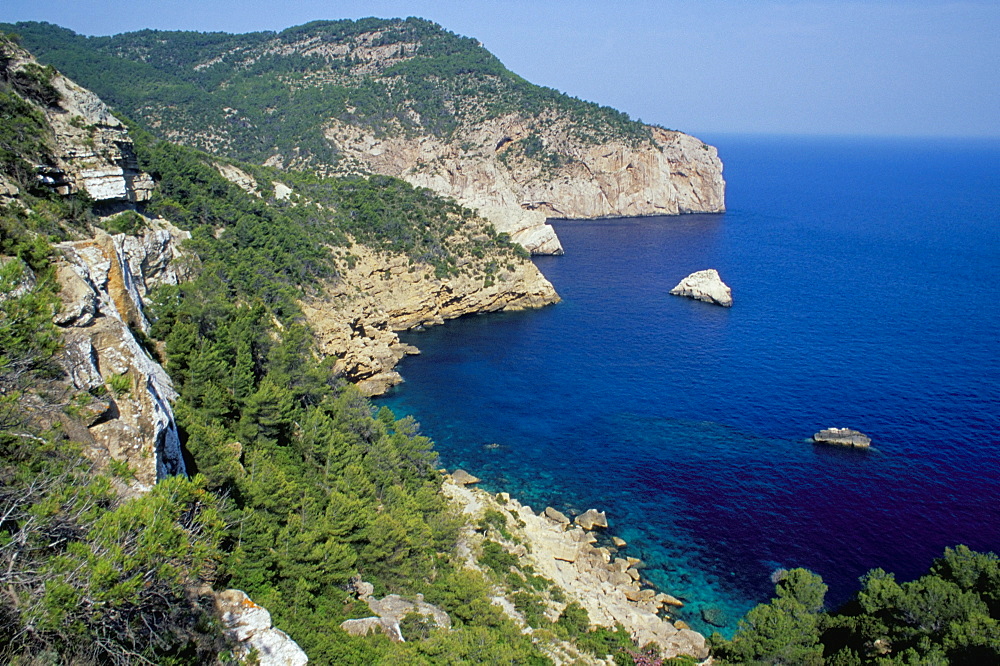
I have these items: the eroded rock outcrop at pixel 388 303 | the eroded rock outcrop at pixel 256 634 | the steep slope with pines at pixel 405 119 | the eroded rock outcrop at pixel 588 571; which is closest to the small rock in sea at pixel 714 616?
the eroded rock outcrop at pixel 588 571

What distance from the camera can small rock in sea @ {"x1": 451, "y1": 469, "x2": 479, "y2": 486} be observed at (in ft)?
121

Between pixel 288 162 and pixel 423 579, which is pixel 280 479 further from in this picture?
pixel 288 162

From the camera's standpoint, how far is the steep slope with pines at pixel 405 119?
107 meters

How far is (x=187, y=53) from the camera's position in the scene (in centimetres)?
13812

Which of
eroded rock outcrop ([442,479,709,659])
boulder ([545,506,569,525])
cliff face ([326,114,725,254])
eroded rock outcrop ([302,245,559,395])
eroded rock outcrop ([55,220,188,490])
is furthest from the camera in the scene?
cliff face ([326,114,725,254])

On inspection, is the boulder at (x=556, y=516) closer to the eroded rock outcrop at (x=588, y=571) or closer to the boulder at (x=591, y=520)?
the eroded rock outcrop at (x=588, y=571)

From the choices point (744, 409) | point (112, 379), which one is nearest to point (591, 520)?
point (744, 409)

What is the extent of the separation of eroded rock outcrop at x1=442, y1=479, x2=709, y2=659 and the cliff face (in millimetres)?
92290

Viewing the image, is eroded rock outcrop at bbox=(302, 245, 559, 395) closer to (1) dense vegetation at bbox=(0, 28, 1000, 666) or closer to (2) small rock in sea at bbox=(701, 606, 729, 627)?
(1) dense vegetation at bbox=(0, 28, 1000, 666)

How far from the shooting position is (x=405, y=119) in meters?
125

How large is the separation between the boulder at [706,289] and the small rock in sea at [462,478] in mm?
45362

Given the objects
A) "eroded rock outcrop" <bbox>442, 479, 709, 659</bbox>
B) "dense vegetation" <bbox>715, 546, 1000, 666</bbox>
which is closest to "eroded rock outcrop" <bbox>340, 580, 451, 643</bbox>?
"eroded rock outcrop" <bbox>442, 479, 709, 659</bbox>

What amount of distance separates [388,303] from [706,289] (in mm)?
37644

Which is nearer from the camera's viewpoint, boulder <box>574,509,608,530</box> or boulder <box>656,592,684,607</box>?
boulder <box>656,592,684,607</box>
